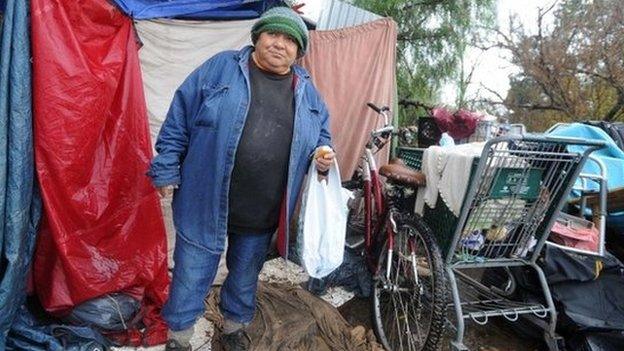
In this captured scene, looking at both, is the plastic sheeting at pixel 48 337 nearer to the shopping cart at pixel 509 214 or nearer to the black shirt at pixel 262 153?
the black shirt at pixel 262 153

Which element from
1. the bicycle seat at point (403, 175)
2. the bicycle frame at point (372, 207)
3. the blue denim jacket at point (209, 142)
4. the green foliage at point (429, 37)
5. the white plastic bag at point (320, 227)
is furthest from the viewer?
the green foliage at point (429, 37)

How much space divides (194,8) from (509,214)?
2734mm

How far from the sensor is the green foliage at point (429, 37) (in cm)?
655

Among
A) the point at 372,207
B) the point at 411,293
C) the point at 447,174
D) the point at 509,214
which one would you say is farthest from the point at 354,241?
the point at 509,214

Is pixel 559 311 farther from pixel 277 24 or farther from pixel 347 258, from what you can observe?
pixel 277 24

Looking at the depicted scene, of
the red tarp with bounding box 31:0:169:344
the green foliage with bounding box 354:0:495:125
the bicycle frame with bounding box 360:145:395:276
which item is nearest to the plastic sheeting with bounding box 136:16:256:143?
the red tarp with bounding box 31:0:169:344

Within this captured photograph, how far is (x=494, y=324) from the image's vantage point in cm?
372

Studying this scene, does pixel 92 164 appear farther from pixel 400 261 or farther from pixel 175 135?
pixel 400 261

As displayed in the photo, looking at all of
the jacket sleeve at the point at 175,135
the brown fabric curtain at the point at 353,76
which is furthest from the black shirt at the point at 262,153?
the brown fabric curtain at the point at 353,76

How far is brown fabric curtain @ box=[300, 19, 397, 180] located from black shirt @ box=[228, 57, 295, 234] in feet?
6.47

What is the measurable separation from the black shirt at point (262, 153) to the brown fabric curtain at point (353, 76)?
6.47ft

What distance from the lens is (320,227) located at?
2.51 m

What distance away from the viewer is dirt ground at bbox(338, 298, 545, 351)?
343 cm

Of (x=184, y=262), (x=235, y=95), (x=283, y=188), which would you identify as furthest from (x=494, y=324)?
(x=235, y=95)
